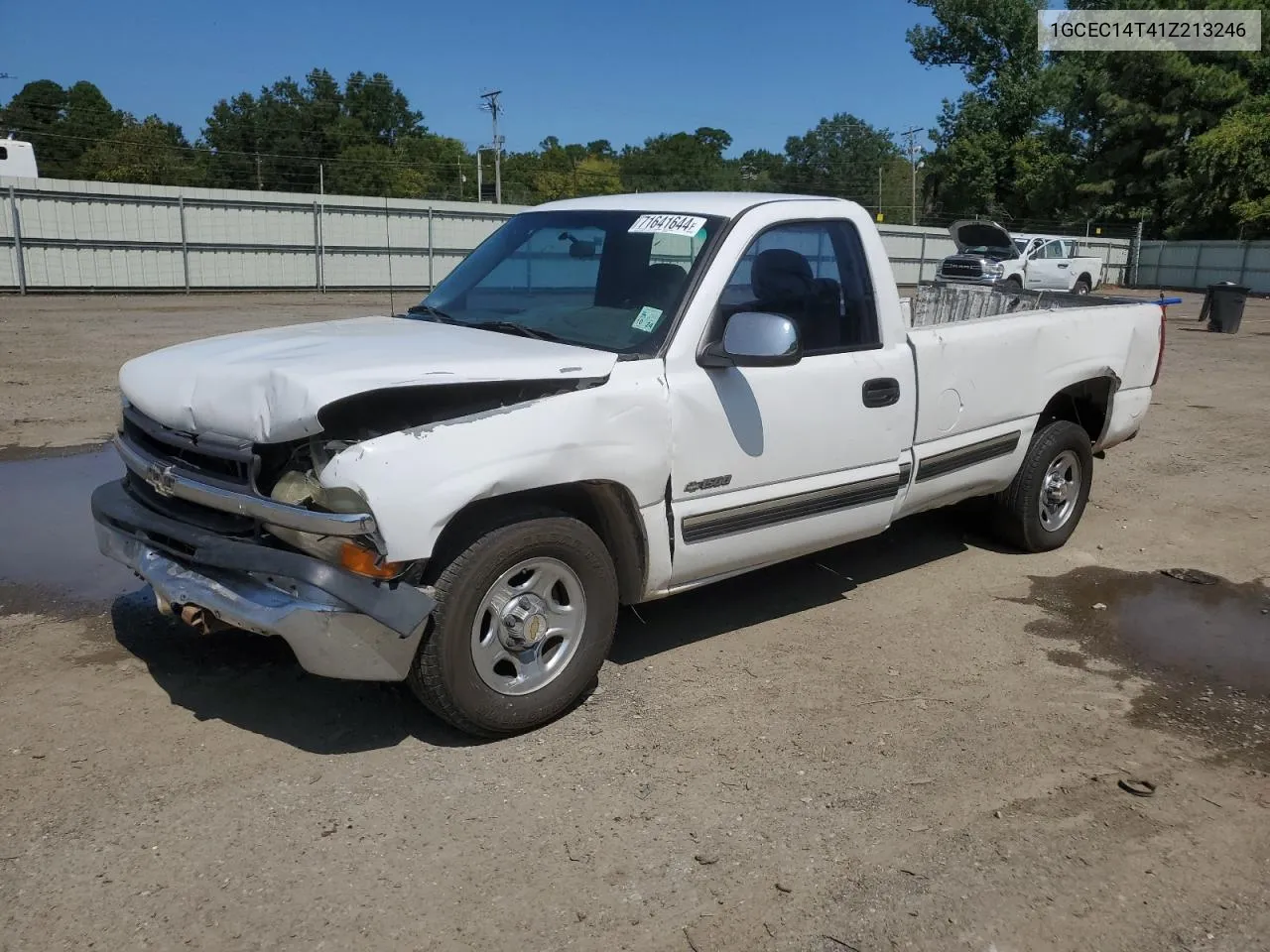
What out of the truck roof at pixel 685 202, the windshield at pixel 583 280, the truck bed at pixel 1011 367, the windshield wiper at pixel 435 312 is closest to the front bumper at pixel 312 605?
the windshield at pixel 583 280

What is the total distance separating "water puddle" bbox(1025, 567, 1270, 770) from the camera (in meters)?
4.26

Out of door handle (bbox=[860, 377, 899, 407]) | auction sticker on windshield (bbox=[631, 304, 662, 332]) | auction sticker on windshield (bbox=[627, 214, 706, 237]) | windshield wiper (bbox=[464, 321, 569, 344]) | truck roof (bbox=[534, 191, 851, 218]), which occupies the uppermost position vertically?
truck roof (bbox=[534, 191, 851, 218])

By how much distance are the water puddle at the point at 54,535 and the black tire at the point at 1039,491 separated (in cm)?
468

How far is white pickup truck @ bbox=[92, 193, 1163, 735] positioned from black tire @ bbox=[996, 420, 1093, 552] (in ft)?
1.78

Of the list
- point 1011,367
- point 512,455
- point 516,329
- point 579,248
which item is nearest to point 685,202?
point 579,248

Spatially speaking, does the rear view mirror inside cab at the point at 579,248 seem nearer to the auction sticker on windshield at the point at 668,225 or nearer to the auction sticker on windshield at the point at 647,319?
the auction sticker on windshield at the point at 668,225

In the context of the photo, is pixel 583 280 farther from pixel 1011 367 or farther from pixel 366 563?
pixel 1011 367

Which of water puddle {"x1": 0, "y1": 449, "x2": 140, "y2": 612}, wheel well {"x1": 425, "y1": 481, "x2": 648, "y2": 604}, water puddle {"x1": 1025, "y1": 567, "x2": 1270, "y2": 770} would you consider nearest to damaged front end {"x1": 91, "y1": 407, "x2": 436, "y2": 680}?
wheel well {"x1": 425, "y1": 481, "x2": 648, "y2": 604}

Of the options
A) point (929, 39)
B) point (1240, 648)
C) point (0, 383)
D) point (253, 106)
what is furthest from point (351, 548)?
point (253, 106)

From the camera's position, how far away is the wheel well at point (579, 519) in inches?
141

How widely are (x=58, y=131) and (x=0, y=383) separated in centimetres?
7181

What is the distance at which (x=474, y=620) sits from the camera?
3.59m

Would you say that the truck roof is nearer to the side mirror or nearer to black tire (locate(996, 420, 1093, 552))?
the side mirror

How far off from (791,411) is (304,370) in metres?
1.99
